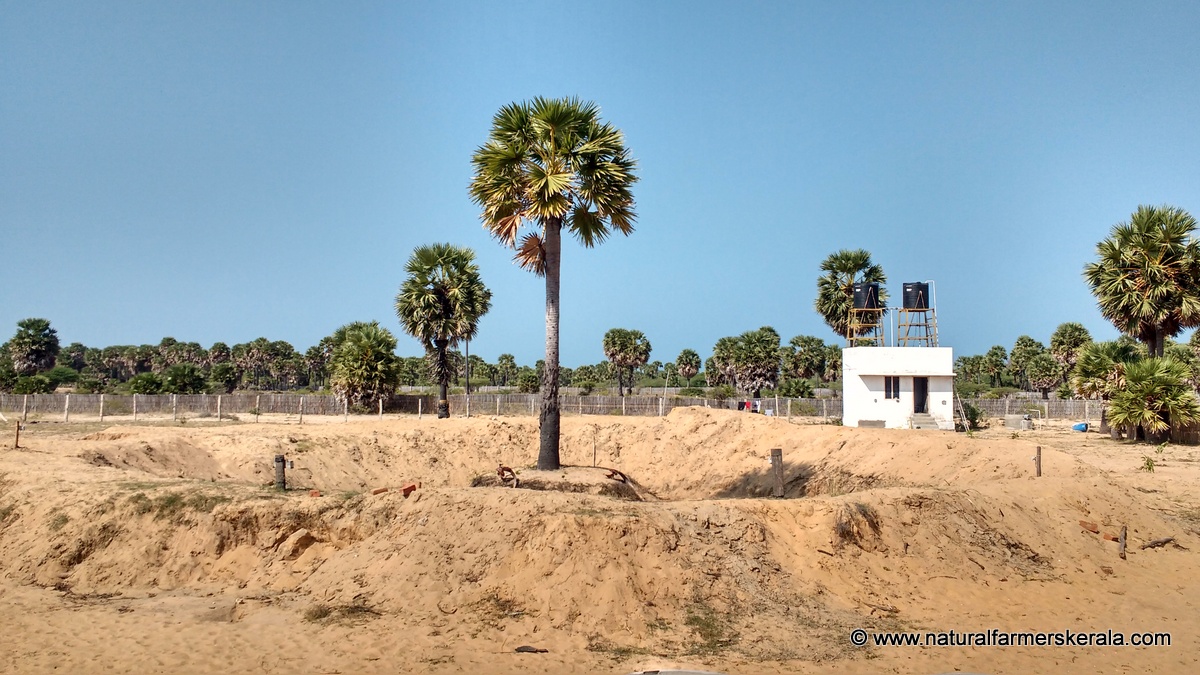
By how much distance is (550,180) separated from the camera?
1686 centimetres

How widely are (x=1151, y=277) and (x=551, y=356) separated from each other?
24566mm

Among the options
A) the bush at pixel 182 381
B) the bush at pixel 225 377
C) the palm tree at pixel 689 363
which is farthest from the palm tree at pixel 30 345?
the palm tree at pixel 689 363

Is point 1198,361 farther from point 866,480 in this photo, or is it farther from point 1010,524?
point 1010,524

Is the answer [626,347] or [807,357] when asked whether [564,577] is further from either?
[807,357]

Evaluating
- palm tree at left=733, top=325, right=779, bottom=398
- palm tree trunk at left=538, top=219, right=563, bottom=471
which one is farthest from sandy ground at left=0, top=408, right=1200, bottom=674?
palm tree at left=733, top=325, right=779, bottom=398

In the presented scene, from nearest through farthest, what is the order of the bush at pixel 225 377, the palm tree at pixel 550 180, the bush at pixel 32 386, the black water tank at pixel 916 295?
the palm tree at pixel 550 180 < the black water tank at pixel 916 295 < the bush at pixel 32 386 < the bush at pixel 225 377

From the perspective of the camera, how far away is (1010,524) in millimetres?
12641

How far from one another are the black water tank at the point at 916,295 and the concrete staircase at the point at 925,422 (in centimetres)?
607

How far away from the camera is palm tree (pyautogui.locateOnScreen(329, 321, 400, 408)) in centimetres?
3672

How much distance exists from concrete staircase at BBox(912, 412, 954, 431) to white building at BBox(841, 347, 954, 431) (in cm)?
4

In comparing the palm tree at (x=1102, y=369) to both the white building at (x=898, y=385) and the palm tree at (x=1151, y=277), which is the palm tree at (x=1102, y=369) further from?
the white building at (x=898, y=385)

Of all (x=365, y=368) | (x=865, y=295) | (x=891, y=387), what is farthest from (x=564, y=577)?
(x=865, y=295)

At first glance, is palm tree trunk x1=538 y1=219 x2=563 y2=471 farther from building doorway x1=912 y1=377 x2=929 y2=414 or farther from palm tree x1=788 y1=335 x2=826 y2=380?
palm tree x1=788 y1=335 x2=826 y2=380

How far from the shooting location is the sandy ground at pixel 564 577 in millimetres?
8297
